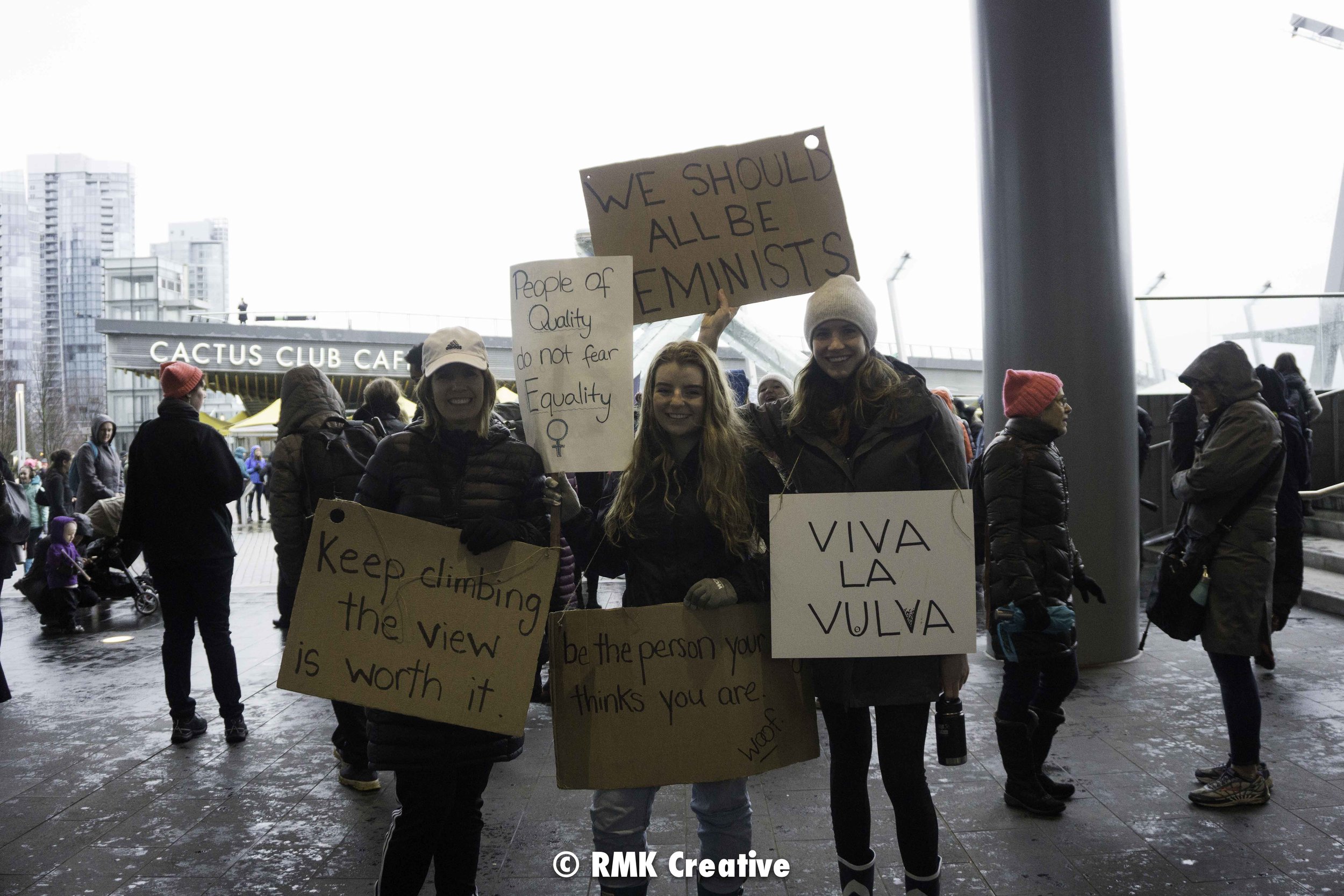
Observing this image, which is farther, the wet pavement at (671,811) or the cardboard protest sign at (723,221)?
the wet pavement at (671,811)

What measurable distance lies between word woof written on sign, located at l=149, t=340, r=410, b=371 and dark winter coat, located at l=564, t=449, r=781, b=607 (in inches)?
1235

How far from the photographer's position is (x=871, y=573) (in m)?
2.53

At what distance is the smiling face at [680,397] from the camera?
105 inches

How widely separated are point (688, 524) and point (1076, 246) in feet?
14.6

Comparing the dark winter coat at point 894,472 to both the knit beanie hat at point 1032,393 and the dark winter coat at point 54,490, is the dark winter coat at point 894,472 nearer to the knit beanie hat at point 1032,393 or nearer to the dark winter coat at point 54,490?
the knit beanie hat at point 1032,393

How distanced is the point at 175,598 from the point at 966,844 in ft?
12.6

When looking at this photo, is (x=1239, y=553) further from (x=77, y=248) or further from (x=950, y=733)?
(x=77, y=248)

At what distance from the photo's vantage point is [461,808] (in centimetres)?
270

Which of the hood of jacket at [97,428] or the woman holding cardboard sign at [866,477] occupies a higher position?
the hood of jacket at [97,428]

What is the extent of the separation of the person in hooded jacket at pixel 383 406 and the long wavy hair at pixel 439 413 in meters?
2.25

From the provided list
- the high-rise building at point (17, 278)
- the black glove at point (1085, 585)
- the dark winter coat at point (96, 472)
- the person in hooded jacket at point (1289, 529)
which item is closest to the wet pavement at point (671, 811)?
the person in hooded jacket at point (1289, 529)

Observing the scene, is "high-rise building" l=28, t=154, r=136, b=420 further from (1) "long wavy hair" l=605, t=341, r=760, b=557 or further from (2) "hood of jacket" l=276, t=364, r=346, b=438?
(1) "long wavy hair" l=605, t=341, r=760, b=557

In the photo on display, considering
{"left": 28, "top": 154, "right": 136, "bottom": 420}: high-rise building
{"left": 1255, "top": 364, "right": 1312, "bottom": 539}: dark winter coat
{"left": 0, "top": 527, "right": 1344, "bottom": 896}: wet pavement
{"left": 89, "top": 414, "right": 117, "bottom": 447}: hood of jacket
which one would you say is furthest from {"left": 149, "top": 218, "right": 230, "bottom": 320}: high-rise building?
{"left": 1255, "top": 364, "right": 1312, "bottom": 539}: dark winter coat

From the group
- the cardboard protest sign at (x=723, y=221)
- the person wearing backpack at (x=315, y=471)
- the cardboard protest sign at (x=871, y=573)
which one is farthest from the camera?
the person wearing backpack at (x=315, y=471)
